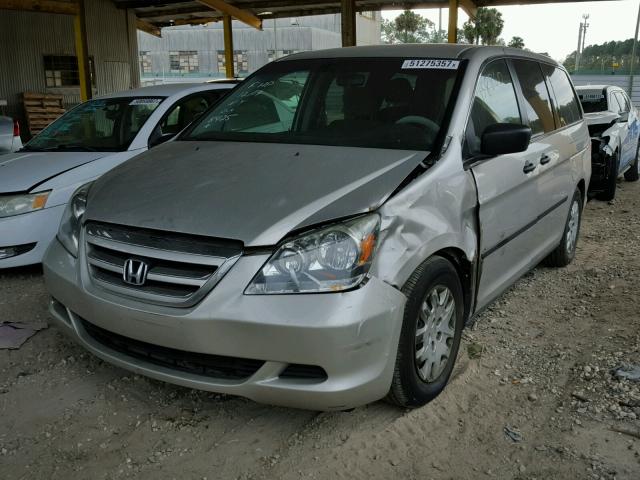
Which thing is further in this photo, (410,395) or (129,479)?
(410,395)

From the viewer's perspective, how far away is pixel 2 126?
8172mm

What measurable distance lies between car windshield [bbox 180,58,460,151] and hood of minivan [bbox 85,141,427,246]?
19 cm

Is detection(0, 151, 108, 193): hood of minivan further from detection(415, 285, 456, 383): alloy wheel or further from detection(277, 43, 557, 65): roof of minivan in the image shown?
detection(415, 285, 456, 383): alloy wheel

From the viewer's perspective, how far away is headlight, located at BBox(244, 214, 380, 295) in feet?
7.80

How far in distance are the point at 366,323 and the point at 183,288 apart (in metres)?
0.75

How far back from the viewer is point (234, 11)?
15.3 m

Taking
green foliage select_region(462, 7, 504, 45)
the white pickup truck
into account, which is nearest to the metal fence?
green foliage select_region(462, 7, 504, 45)

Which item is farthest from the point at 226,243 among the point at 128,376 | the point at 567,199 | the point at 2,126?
the point at 2,126

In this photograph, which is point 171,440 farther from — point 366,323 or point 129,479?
point 366,323

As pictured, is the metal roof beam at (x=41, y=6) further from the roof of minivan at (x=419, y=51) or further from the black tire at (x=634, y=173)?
the black tire at (x=634, y=173)

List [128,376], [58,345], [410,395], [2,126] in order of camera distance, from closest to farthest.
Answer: [410,395] < [128,376] < [58,345] < [2,126]

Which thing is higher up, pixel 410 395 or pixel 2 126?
pixel 2 126

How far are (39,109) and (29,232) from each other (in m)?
14.1

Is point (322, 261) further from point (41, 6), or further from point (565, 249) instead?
point (41, 6)
